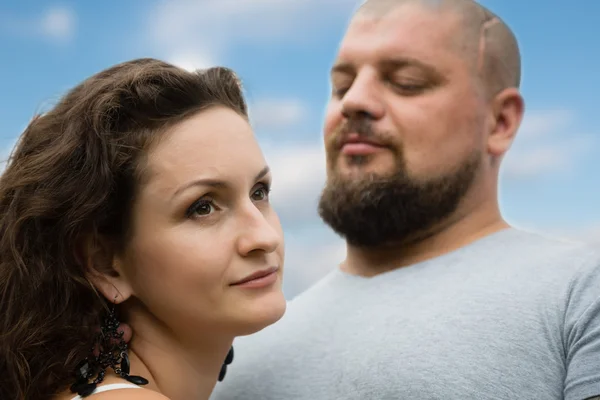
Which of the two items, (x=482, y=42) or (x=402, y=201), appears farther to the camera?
(x=482, y=42)

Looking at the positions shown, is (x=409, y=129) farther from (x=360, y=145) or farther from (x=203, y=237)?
(x=203, y=237)

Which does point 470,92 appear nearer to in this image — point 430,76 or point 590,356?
point 430,76

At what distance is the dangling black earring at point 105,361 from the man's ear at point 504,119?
1.71 metres

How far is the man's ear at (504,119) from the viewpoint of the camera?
9.59 ft

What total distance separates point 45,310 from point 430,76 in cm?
166

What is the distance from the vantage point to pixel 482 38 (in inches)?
115

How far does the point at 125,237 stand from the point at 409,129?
1.33 meters

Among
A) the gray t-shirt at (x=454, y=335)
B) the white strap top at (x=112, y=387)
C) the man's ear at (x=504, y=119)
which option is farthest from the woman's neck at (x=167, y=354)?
the man's ear at (x=504, y=119)

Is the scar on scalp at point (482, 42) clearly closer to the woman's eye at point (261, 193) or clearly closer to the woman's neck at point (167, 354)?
the woman's eye at point (261, 193)

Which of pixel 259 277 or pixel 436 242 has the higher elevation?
pixel 259 277

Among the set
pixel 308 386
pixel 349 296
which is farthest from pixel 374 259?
pixel 308 386

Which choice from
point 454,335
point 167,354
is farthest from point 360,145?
point 167,354

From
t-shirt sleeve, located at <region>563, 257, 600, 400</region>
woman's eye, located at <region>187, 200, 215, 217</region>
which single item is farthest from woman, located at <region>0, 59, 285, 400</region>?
t-shirt sleeve, located at <region>563, 257, 600, 400</region>

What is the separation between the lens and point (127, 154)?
172cm
